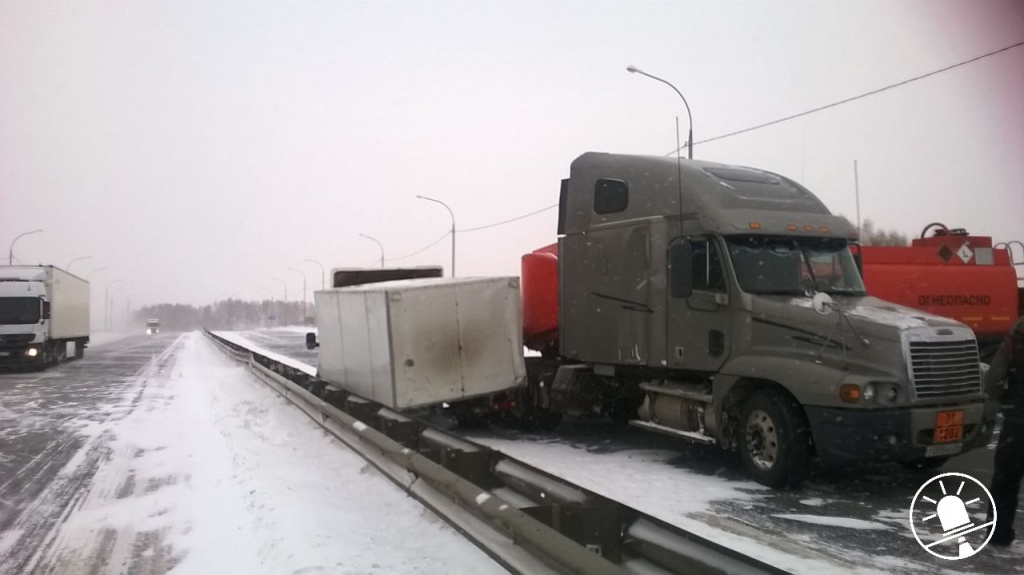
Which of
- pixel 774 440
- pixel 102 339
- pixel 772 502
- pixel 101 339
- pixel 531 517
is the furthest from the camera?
pixel 102 339

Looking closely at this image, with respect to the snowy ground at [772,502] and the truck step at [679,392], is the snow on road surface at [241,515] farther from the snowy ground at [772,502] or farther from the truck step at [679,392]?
the truck step at [679,392]

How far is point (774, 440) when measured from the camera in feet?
25.1

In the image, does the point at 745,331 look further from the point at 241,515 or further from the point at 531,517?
the point at 241,515

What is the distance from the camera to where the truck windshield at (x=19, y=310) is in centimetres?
2672

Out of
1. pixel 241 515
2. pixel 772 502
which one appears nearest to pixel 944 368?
pixel 772 502

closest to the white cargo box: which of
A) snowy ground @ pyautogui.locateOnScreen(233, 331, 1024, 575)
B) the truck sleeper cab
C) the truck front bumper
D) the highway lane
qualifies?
the truck sleeper cab

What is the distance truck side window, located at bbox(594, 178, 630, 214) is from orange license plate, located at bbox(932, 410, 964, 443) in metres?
4.26

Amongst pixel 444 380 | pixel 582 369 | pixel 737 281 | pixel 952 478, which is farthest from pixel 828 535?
pixel 444 380

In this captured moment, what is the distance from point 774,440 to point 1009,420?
8.31ft

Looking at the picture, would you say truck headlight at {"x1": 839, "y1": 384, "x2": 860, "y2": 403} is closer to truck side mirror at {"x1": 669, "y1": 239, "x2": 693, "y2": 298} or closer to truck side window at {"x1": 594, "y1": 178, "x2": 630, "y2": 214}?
truck side mirror at {"x1": 669, "y1": 239, "x2": 693, "y2": 298}

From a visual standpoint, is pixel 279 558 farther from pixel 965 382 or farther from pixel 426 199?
pixel 426 199

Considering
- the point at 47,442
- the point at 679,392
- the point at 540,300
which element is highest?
the point at 540,300

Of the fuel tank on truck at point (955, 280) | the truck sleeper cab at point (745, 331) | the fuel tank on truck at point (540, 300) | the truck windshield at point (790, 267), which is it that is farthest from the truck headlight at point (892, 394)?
the fuel tank on truck at point (955, 280)
